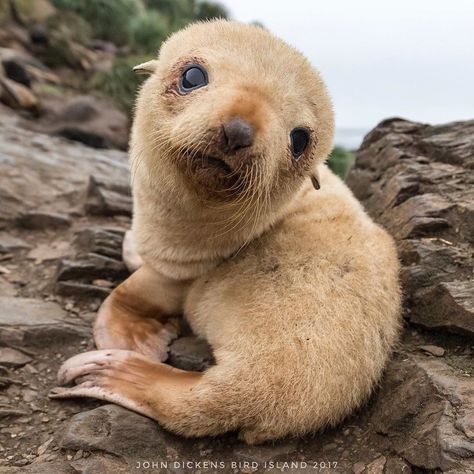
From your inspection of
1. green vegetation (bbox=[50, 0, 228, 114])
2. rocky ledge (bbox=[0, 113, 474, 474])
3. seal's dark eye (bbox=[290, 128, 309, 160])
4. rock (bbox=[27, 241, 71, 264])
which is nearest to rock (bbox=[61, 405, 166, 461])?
rocky ledge (bbox=[0, 113, 474, 474])

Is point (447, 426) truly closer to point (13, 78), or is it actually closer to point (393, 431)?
point (393, 431)

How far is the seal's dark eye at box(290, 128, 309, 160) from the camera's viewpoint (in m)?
2.56

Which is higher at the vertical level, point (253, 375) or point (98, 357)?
point (253, 375)

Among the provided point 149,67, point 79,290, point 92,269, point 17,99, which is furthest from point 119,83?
point 149,67

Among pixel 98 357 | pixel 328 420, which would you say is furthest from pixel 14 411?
pixel 328 420

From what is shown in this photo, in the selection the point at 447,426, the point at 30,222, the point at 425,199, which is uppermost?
the point at 425,199

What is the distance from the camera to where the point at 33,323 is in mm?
3121

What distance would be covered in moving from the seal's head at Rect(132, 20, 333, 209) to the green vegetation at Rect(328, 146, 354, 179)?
7.43 m

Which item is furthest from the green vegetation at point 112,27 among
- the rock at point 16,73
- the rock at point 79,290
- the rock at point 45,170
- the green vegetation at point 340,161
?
the rock at point 79,290

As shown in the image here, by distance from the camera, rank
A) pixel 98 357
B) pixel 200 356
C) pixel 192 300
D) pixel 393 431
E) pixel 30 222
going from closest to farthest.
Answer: pixel 393 431 → pixel 98 357 → pixel 200 356 → pixel 192 300 → pixel 30 222

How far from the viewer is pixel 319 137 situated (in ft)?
9.18

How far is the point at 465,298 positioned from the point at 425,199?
1034 millimetres

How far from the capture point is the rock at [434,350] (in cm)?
261

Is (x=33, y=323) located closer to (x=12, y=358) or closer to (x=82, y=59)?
(x=12, y=358)
